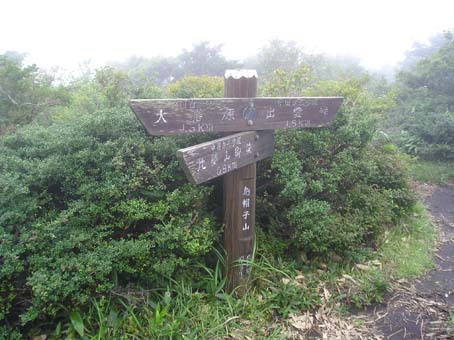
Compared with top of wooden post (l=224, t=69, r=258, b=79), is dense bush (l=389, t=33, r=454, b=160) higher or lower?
lower

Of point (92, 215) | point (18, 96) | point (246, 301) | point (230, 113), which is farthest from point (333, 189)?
point (18, 96)

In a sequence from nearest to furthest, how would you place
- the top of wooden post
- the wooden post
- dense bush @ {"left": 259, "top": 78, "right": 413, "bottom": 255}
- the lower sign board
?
the lower sign board
the top of wooden post
the wooden post
dense bush @ {"left": 259, "top": 78, "right": 413, "bottom": 255}

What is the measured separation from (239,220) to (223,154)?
770 mm

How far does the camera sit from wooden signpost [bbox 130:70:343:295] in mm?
2426

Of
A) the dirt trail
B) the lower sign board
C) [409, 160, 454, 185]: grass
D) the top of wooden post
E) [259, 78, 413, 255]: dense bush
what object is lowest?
[409, 160, 454, 185]: grass

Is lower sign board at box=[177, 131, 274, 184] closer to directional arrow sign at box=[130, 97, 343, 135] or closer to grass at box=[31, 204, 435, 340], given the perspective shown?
directional arrow sign at box=[130, 97, 343, 135]

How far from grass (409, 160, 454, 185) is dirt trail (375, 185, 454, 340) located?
140 inches

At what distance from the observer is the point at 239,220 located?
314 cm

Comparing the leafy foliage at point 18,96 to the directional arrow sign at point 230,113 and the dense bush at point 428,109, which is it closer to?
the directional arrow sign at point 230,113

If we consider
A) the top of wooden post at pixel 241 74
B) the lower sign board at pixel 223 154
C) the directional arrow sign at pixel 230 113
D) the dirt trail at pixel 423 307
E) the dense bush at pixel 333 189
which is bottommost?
the dirt trail at pixel 423 307

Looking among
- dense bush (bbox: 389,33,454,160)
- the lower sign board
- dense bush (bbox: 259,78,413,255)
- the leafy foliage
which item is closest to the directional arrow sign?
the lower sign board

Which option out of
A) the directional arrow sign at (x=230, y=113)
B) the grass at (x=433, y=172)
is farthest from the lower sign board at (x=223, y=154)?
the grass at (x=433, y=172)

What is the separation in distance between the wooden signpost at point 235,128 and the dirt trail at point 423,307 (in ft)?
4.32

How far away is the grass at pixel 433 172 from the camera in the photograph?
7.55 metres
